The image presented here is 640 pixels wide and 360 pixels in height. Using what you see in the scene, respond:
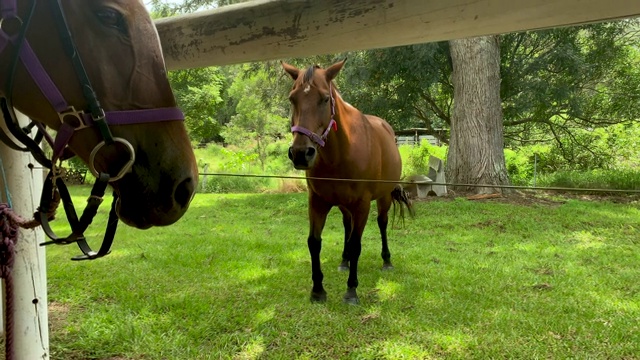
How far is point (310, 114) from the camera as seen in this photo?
115 inches

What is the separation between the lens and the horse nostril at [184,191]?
1144 mm

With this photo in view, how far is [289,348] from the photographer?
2.69 metres

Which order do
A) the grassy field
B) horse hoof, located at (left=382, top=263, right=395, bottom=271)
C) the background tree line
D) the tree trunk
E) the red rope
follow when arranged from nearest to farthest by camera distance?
the red rope
the grassy field
horse hoof, located at (left=382, top=263, right=395, bottom=271)
the tree trunk
the background tree line

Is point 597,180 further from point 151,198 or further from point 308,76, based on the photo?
point 151,198

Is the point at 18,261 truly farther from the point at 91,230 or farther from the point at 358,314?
the point at 91,230

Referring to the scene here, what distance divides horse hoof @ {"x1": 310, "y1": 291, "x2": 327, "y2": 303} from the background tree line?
5.78 m

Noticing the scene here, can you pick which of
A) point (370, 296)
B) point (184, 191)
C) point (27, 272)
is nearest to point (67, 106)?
point (184, 191)

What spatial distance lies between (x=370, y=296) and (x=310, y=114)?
5.69 ft

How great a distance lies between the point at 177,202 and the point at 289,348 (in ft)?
6.16

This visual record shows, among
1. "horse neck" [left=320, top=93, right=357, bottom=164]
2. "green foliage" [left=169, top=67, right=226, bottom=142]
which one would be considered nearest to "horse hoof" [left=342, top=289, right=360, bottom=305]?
"horse neck" [left=320, top=93, right=357, bottom=164]

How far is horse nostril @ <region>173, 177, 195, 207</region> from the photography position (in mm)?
1144

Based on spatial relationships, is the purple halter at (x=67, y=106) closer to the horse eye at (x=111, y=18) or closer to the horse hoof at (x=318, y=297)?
the horse eye at (x=111, y=18)

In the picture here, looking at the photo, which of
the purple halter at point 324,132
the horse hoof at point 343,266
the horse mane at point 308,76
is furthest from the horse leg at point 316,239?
the horse mane at point 308,76

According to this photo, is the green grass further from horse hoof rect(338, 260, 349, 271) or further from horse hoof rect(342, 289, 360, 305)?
horse hoof rect(342, 289, 360, 305)
